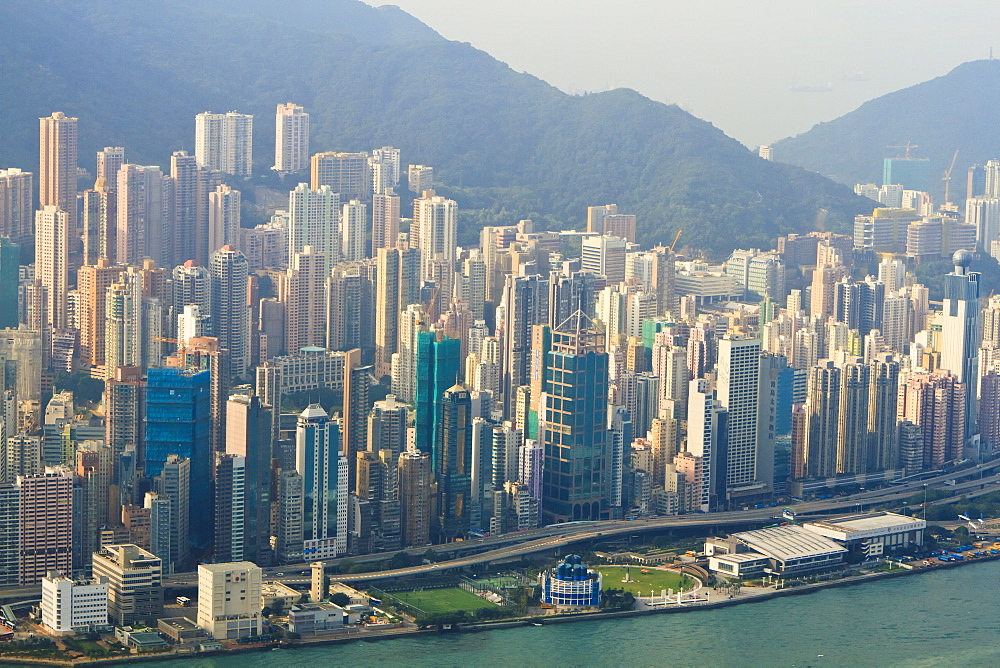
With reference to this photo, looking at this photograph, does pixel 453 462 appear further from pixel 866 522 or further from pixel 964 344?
pixel 964 344

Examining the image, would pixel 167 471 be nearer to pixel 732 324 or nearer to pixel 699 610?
pixel 699 610

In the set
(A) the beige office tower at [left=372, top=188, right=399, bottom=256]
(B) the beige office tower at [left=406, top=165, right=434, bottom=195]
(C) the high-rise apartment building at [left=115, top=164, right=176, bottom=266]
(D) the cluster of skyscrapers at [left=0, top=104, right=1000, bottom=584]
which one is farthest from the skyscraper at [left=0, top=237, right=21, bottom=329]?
(B) the beige office tower at [left=406, top=165, right=434, bottom=195]

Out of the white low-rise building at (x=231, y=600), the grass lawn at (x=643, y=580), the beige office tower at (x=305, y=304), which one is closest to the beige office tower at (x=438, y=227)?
the beige office tower at (x=305, y=304)

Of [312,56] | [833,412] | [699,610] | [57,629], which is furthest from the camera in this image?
[312,56]

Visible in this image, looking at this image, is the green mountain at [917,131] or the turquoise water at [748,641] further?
the green mountain at [917,131]

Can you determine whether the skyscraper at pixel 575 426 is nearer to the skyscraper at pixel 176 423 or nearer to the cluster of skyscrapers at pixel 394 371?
the cluster of skyscrapers at pixel 394 371

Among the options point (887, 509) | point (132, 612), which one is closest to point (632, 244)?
point (887, 509)
